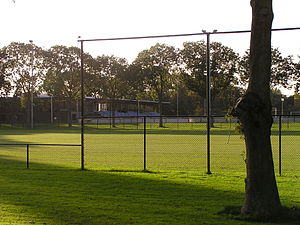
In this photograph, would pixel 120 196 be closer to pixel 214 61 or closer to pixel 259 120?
pixel 259 120

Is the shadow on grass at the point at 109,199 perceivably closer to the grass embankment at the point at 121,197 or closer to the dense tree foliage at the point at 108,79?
the grass embankment at the point at 121,197

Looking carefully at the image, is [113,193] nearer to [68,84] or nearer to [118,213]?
[118,213]

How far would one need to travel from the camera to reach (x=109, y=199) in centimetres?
938

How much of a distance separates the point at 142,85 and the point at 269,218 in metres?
49.6

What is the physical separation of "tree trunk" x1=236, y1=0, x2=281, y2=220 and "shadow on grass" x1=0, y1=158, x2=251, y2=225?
75cm

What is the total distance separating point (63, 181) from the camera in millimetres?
12086

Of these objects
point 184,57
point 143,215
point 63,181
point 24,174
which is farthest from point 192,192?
point 184,57

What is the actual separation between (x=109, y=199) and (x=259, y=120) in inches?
151

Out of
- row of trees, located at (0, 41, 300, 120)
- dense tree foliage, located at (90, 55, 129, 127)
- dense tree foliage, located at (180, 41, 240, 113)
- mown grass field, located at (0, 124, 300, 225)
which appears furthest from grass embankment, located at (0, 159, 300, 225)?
dense tree foliage, located at (90, 55, 129, 127)

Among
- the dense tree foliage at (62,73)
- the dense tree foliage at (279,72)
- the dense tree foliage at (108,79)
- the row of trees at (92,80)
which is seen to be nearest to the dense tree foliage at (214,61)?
the dense tree foliage at (279,72)

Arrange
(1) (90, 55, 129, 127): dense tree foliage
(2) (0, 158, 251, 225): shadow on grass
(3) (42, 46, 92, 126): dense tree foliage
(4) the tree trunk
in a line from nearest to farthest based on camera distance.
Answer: (4) the tree trunk < (2) (0, 158, 251, 225): shadow on grass < (1) (90, 55, 129, 127): dense tree foliage < (3) (42, 46, 92, 126): dense tree foliage

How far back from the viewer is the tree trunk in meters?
7.51

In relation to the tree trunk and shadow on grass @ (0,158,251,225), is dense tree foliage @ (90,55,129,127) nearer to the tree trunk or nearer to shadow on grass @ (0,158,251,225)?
shadow on grass @ (0,158,251,225)

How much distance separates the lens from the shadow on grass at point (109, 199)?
25.0ft
